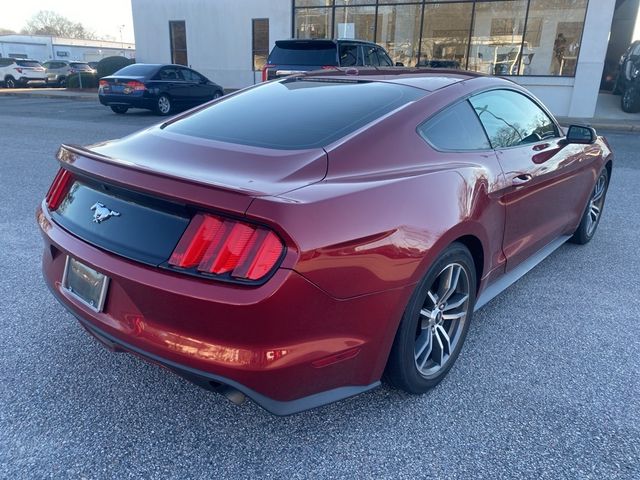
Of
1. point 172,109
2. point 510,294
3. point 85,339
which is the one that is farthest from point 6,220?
point 172,109

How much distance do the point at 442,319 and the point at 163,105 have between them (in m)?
14.1

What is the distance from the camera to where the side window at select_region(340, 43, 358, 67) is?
1156 cm

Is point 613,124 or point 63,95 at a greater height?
point 613,124

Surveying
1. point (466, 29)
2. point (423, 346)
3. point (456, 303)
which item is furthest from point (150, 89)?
point (423, 346)

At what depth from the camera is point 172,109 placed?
15.6 m

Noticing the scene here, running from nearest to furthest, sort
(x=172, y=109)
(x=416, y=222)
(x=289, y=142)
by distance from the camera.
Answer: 1. (x=416, y=222)
2. (x=289, y=142)
3. (x=172, y=109)

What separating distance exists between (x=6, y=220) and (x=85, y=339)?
2829 millimetres

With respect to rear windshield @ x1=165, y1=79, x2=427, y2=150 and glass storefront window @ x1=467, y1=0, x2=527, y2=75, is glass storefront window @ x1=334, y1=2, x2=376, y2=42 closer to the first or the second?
glass storefront window @ x1=467, y1=0, x2=527, y2=75

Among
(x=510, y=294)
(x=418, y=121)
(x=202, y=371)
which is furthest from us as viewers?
(x=510, y=294)

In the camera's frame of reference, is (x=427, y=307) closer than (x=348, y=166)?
No

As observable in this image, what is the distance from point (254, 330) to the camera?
1.81 m

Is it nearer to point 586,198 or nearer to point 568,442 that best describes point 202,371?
point 568,442

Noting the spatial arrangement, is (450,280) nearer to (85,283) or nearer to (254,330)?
(254,330)

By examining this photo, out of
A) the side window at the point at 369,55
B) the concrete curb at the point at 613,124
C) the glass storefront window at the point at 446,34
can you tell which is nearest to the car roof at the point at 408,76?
the side window at the point at 369,55
